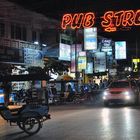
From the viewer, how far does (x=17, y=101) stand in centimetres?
3538

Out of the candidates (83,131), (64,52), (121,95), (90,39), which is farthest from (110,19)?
(83,131)

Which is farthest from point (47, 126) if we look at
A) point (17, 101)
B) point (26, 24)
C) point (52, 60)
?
point (52, 60)

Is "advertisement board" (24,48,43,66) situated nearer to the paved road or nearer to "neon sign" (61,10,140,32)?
"neon sign" (61,10,140,32)

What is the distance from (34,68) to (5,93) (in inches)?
315

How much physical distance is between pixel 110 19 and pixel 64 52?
304 inches

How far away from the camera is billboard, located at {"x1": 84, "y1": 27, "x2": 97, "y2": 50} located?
5088 cm

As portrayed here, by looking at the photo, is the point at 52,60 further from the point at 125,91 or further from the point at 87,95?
the point at 125,91

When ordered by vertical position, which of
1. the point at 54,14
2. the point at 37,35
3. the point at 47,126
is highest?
the point at 54,14

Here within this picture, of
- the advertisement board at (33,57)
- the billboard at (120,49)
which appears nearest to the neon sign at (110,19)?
the advertisement board at (33,57)

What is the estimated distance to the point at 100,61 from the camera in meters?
63.1

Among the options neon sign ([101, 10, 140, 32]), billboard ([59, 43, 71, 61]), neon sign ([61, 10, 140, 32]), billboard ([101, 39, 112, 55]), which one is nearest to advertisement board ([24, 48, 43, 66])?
neon sign ([61, 10, 140, 32])

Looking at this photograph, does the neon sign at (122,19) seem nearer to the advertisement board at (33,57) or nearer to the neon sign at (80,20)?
the neon sign at (80,20)

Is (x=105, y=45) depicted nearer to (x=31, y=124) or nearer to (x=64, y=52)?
(x=64, y=52)

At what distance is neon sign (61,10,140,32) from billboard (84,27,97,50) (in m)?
8.47
